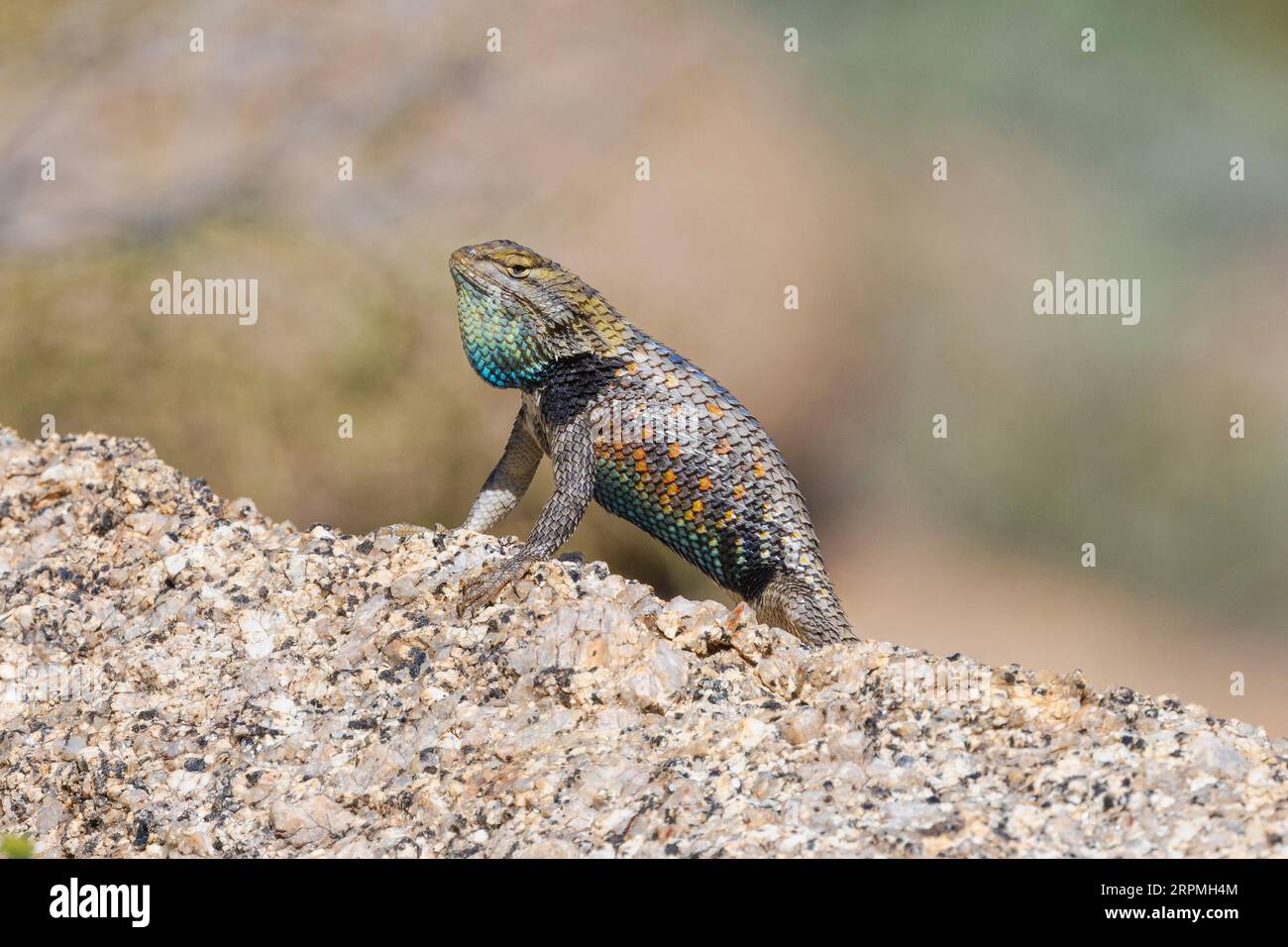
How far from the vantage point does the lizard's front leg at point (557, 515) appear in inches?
195

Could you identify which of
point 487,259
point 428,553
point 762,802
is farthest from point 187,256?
point 762,802

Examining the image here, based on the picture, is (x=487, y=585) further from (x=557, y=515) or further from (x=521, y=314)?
(x=521, y=314)

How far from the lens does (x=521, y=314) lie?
635 centimetres

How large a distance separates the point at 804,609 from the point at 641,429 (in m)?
1.04

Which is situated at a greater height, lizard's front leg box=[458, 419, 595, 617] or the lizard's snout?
the lizard's snout

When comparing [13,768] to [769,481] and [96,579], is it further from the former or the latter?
[769,481]

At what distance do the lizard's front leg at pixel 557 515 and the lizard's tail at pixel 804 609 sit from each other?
911 mm

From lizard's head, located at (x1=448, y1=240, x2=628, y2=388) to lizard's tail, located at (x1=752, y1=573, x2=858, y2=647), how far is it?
127cm

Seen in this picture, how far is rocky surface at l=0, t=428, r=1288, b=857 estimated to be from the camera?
3799mm
